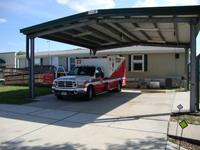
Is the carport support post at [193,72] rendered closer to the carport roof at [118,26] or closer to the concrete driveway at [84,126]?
the carport roof at [118,26]

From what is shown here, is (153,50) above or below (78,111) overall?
above

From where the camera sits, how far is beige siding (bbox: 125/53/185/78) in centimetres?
2441

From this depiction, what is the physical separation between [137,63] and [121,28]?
34.4 feet

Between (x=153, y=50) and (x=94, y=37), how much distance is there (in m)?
7.85

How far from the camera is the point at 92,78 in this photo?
15961mm

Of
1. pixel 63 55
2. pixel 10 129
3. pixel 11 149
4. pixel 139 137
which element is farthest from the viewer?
pixel 63 55

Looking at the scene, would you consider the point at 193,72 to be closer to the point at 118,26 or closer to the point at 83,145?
the point at 118,26

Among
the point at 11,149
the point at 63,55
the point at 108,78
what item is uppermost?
the point at 63,55

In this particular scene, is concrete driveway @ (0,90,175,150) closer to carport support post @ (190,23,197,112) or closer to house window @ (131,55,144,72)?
carport support post @ (190,23,197,112)

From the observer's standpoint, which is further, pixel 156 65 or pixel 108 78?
pixel 156 65

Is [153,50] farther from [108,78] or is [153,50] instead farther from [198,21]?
[198,21]

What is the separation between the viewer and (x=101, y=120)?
10.2m

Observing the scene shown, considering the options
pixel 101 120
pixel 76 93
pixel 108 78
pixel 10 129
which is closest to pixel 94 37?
pixel 108 78

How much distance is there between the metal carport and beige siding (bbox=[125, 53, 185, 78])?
338cm
